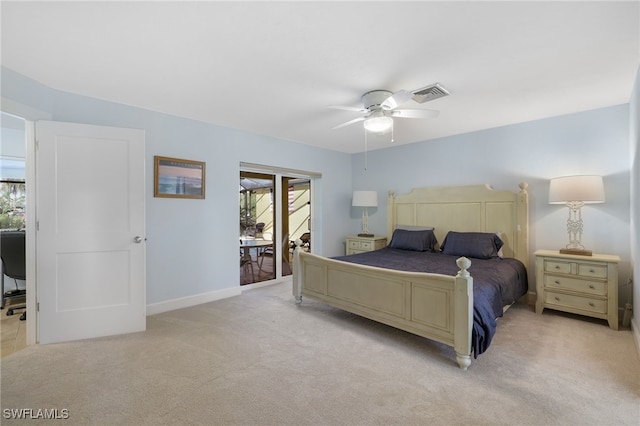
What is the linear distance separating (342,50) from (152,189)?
2593 mm

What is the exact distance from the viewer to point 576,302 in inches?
116

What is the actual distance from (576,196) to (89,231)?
191 inches

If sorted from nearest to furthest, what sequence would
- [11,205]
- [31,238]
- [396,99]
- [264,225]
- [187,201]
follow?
1. [396,99]
2. [31,238]
3. [187,201]
4. [11,205]
5. [264,225]

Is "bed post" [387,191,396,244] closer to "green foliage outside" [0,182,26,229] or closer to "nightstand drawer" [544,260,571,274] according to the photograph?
→ "nightstand drawer" [544,260,571,274]

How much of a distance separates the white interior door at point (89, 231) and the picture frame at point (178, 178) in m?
0.46

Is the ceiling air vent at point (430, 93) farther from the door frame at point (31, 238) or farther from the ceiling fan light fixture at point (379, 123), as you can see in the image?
the door frame at point (31, 238)

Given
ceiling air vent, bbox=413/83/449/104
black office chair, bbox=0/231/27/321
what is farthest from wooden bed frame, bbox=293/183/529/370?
black office chair, bbox=0/231/27/321

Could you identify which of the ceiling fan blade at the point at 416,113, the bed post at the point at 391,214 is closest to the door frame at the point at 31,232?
the ceiling fan blade at the point at 416,113

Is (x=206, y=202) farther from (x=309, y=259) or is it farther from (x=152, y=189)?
(x=309, y=259)

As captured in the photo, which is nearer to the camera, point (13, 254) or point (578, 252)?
point (578, 252)

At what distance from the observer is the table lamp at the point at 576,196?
2.90 metres

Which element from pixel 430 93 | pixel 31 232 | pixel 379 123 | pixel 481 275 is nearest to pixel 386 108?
pixel 379 123

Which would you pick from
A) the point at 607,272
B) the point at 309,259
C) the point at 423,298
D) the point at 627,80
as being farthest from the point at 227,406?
the point at 627,80

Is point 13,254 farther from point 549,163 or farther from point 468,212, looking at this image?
point 549,163
